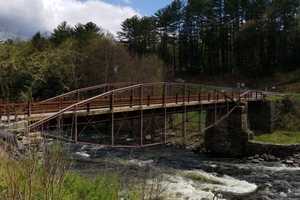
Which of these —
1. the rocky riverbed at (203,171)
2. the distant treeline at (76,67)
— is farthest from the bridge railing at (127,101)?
the distant treeline at (76,67)

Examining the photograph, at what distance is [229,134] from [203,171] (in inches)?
685

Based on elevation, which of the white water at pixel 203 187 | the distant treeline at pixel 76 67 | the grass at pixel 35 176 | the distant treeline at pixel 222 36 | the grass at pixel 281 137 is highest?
the distant treeline at pixel 222 36

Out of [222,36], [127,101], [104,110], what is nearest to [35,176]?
[104,110]

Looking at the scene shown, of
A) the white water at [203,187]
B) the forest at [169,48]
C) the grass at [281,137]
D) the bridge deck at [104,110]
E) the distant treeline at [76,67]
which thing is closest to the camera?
the bridge deck at [104,110]

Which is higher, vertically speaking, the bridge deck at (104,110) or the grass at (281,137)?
the bridge deck at (104,110)

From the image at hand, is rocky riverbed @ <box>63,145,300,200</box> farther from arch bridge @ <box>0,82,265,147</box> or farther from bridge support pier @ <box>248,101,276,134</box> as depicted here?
bridge support pier @ <box>248,101,276,134</box>

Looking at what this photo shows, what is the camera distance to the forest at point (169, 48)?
Result: 7550cm

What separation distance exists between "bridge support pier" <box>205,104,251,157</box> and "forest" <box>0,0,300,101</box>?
64.2 feet

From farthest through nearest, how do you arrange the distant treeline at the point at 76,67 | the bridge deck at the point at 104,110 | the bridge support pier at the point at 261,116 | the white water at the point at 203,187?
the distant treeline at the point at 76,67, the bridge support pier at the point at 261,116, the white water at the point at 203,187, the bridge deck at the point at 104,110

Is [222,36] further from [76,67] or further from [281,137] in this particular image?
[281,137]

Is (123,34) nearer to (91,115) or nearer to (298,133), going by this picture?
(298,133)

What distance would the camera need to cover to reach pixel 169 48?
12212 cm

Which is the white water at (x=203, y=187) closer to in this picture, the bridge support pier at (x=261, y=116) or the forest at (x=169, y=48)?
the bridge support pier at (x=261, y=116)

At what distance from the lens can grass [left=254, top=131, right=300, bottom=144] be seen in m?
55.3
